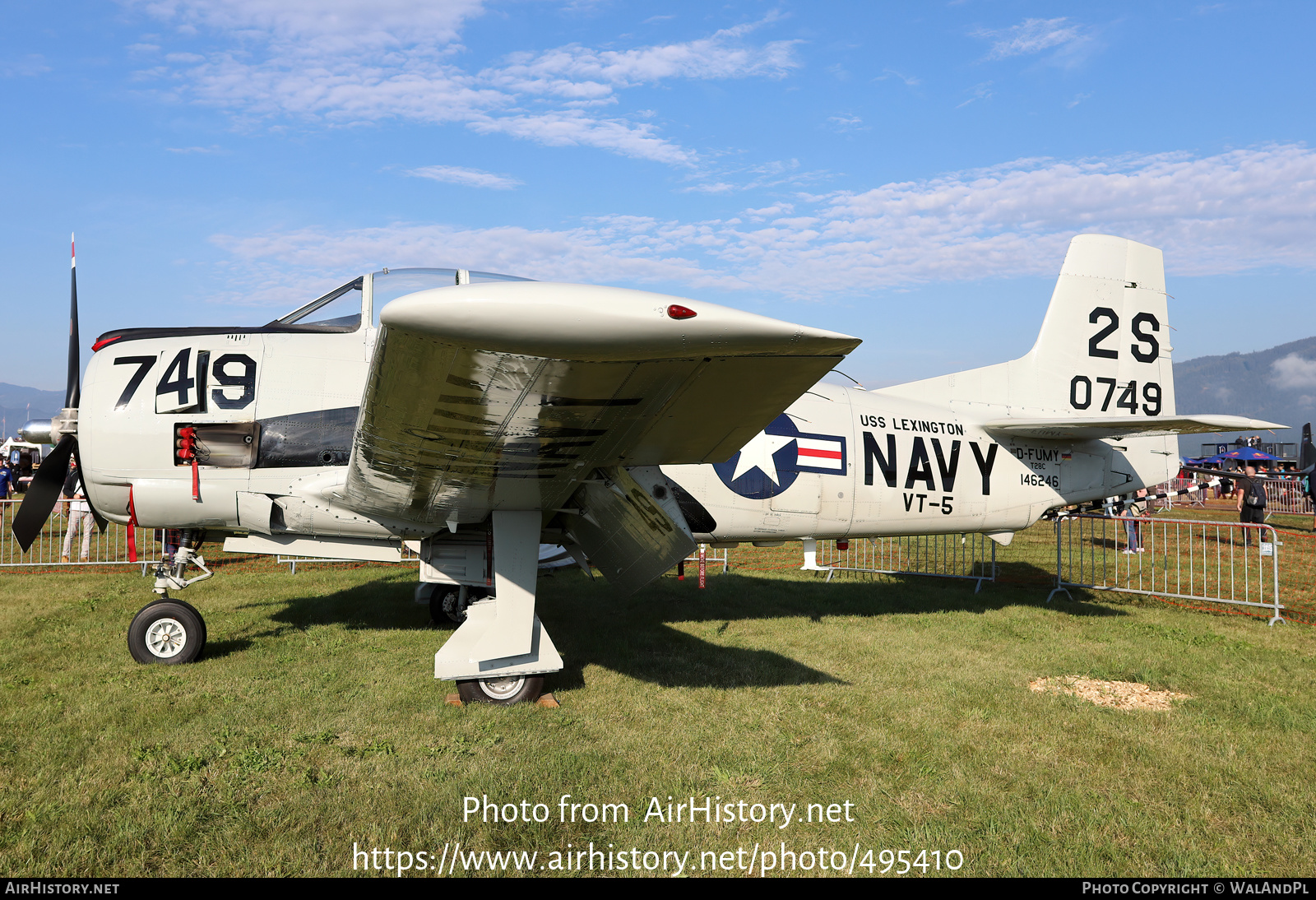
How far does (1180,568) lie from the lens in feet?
39.5

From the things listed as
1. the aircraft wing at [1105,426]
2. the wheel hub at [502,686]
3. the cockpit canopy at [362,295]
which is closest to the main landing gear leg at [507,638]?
the wheel hub at [502,686]

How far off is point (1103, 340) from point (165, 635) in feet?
34.5

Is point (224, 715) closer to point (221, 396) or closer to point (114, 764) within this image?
point (114, 764)

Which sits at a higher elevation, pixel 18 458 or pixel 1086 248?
pixel 1086 248

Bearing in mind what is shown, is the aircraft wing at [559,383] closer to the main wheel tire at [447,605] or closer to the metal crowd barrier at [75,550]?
the main wheel tire at [447,605]

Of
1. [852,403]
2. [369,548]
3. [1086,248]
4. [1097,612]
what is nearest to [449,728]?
[369,548]

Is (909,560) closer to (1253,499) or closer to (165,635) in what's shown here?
(1253,499)

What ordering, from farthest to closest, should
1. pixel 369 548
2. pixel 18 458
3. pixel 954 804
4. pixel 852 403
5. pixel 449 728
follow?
1. pixel 18 458
2. pixel 852 403
3. pixel 369 548
4. pixel 449 728
5. pixel 954 804

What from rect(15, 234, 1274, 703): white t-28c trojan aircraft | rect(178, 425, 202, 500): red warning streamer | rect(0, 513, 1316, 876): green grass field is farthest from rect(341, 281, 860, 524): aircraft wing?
rect(178, 425, 202, 500): red warning streamer

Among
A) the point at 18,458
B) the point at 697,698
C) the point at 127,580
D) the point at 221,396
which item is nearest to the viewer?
the point at 697,698

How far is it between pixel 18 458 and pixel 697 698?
36798mm

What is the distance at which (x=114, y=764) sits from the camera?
4027 millimetres

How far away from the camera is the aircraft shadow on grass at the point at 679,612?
6211 mm

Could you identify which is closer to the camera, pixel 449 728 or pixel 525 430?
pixel 525 430
